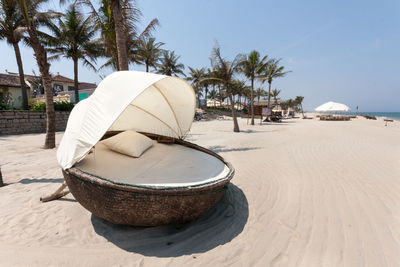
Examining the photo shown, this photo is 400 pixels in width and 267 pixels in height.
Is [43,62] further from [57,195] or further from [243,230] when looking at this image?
[243,230]

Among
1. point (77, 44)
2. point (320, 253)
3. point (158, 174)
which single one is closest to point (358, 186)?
point (320, 253)

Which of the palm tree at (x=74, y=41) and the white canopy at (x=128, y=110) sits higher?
the palm tree at (x=74, y=41)

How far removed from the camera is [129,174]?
8.80ft

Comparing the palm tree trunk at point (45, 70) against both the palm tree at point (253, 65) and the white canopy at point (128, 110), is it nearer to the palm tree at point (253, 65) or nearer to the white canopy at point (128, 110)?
the white canopy at point (128, 110)

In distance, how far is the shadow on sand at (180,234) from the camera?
2242 mm

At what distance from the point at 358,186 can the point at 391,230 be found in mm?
1535

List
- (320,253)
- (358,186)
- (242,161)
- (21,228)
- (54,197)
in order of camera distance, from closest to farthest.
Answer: (320,253), (21,228), (54,197), (358,186), (242,161)

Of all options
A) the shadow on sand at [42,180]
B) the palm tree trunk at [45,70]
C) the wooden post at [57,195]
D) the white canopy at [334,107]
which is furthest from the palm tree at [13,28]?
the white canopy at [334,107]

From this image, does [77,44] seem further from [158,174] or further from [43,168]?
[158,174]

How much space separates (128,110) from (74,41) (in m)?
20.5

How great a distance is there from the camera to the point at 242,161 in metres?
5.81

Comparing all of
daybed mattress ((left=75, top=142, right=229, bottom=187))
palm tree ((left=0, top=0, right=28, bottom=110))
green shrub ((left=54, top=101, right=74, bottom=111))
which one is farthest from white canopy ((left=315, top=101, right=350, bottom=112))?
palm tree ((left=0, top=0, right=28, bottom=110))

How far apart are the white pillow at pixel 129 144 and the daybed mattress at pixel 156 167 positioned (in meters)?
0.09

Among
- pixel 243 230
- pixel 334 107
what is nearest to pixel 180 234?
pixel 243 230
